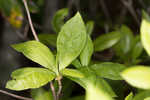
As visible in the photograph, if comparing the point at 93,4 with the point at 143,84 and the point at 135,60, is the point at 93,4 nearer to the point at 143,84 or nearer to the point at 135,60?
the point at 135,60

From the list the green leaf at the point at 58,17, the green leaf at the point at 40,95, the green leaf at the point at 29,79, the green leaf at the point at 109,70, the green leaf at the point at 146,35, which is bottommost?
the green leaf at the point at 40,95

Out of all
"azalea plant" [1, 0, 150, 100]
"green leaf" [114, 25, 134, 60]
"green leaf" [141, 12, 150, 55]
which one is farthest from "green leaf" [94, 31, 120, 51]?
"green leaf" [141, 12, 150, 55]

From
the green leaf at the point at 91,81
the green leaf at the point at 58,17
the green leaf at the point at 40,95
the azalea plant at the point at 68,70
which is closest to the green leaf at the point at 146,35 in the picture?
the azalea plant at the point at 68,70

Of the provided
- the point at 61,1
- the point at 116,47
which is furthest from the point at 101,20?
the point at 116,47

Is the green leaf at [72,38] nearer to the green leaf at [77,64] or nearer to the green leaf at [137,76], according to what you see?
the green leaf at [77,64]

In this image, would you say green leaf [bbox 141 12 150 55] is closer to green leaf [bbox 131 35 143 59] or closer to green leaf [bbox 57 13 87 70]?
green leaf [bbox 57 13 87 70]
